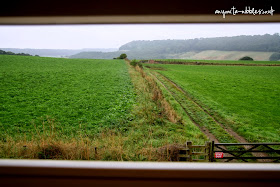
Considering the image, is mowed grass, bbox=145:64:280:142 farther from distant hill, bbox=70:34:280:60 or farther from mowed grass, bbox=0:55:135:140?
distant hill, bbox=70:34:280:60

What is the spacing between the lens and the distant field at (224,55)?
37.4 meters

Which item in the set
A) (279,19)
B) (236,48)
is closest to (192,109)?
(279,19)

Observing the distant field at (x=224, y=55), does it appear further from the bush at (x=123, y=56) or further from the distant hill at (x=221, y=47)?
the bush at (x=123, y=56)

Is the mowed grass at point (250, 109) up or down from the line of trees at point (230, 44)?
down

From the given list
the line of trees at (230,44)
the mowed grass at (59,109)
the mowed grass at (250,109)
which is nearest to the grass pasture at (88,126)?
the mowed grass at (59,109)

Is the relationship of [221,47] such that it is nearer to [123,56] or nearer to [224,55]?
[224,55]

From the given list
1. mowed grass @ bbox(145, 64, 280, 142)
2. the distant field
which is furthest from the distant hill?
mowed grass @ bbox(145, 64, 280, 142)

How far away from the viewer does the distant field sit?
3738 centimetres

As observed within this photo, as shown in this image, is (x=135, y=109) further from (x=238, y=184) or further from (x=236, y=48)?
(x=236, y=48)

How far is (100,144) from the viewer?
3744 millimetres

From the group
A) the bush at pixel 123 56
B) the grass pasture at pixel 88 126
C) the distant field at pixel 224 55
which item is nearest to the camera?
the grass pasture at pixel 88 126

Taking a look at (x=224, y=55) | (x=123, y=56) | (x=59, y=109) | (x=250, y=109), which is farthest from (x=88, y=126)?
(x=224, y=55)

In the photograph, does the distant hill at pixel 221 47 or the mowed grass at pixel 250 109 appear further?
the distant hill at pixel 221 47

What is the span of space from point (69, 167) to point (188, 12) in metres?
1.11
